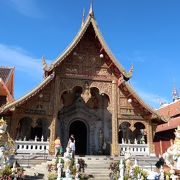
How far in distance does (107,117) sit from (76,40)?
486cm

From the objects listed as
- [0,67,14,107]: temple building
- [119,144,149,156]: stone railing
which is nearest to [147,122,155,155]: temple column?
[119,144,149,156]: stone railing

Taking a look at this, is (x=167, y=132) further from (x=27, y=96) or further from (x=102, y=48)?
(x=27, y=96)

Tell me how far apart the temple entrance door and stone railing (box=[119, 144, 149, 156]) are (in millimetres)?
2852

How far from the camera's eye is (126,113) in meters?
15.1

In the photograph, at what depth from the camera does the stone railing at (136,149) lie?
14.5 m

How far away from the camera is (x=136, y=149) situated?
14.8 m

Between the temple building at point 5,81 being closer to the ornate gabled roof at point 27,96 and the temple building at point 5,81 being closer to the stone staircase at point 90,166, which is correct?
the ornate gabled roof at point 27,96

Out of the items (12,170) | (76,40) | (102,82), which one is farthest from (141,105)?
(12,170)

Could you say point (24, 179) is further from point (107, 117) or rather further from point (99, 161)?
point (107, 117)

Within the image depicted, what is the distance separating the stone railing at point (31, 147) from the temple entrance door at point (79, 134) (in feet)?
10.6

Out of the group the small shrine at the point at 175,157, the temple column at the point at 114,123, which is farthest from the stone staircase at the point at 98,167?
the small shrine at the point at 175,157

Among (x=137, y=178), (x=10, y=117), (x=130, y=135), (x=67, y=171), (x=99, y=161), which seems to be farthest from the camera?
(x=130, y=135)

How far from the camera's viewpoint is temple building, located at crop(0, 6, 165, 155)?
1390 cm

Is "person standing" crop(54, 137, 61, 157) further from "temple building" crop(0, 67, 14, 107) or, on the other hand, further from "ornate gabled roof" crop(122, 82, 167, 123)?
"ornate gabled roof" crop(122, 82, 167, 123)
